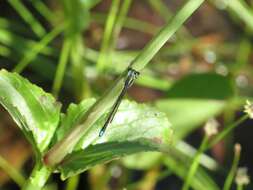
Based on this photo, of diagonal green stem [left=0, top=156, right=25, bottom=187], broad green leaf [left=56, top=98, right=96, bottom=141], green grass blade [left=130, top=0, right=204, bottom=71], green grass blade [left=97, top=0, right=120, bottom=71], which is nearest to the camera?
green grass blade [left=130, top=0, right=204, bottom=71]

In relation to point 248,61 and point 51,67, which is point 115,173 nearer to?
point 51,67

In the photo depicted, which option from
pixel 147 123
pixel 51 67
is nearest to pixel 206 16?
pixel 51 67

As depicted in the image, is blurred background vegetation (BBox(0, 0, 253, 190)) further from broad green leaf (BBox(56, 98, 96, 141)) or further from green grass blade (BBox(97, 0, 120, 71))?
broad green leaf (BBox(56, 98, 96, 141))

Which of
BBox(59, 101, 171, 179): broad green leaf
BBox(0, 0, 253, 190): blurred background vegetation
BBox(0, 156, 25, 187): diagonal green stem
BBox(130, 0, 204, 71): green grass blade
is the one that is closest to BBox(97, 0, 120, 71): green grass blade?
BBox(0, 0, 253, 190): blurred background vegetation

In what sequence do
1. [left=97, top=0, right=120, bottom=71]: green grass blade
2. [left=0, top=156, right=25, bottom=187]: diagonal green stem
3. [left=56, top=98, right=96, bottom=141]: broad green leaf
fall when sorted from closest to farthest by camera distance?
[left=56, top=98, right=96, bottom=141]: broad green leaf < [left=0, top=156, right=25, bottom=187]: diagonal green stem < [left=97, top=0, right=120, bottom=71]: green grass blade

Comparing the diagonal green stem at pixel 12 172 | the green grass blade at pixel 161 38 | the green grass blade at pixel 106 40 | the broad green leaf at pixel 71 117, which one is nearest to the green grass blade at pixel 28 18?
the green grass blade at pixel 106 40

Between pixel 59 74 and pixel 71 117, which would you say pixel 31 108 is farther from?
pixel 59 74
